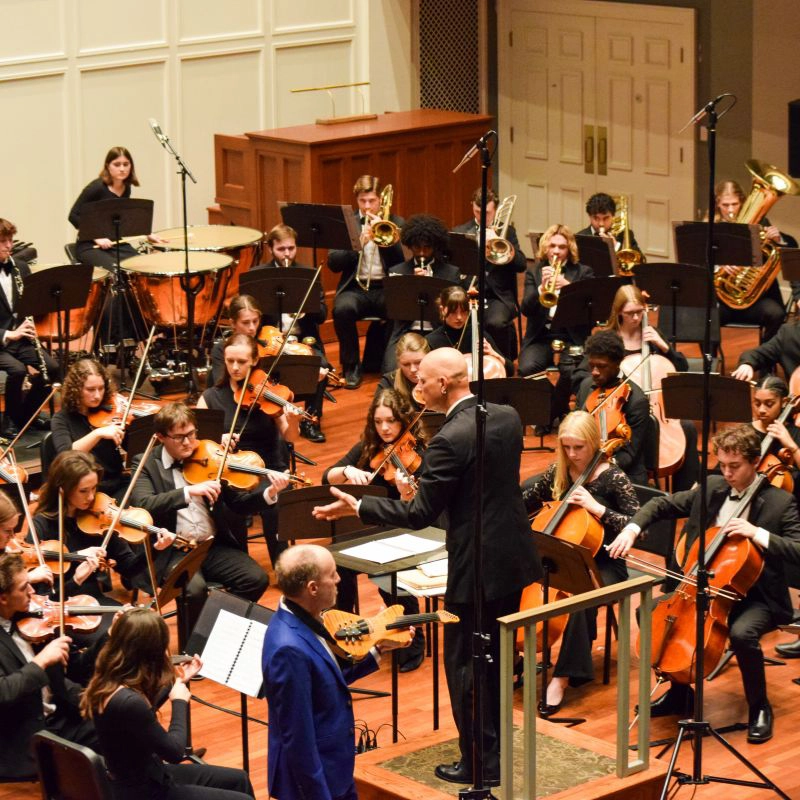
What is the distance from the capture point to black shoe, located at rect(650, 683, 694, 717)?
5520mm

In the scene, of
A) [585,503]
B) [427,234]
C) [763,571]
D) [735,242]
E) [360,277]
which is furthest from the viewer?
[360,277]

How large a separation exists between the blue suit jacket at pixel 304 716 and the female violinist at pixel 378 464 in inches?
71.8

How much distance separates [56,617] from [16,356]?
3.51 m

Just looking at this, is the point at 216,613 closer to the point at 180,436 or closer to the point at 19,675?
the point at 19,675

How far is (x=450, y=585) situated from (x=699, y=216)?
7635mm

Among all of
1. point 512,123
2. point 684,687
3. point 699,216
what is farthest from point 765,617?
point 512,123

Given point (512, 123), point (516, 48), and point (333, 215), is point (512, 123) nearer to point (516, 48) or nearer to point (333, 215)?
point (516, 48)

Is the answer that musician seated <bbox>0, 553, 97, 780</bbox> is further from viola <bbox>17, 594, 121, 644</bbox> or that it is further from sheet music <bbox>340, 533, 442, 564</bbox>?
sheet music <bbox>340, 533, 442, 564</bbox>

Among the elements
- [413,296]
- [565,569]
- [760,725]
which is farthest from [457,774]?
[413,296]

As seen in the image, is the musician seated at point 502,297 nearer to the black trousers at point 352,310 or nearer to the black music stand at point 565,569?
the black trousers at point 352,310

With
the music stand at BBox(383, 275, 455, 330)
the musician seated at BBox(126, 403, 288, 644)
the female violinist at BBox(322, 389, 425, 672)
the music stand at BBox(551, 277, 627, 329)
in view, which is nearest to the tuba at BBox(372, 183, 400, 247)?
the music stand at BBox(383, 275, 455, 330)

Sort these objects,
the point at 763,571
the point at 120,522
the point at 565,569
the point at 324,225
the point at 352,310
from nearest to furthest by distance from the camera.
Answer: the point at 565,569 < the point at 763,571 < the point at 120,522 < the point at 324,225 < the point at 352,310

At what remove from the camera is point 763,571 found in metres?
5.46

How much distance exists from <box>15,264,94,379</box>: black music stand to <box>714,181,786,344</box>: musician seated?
11.9ft
